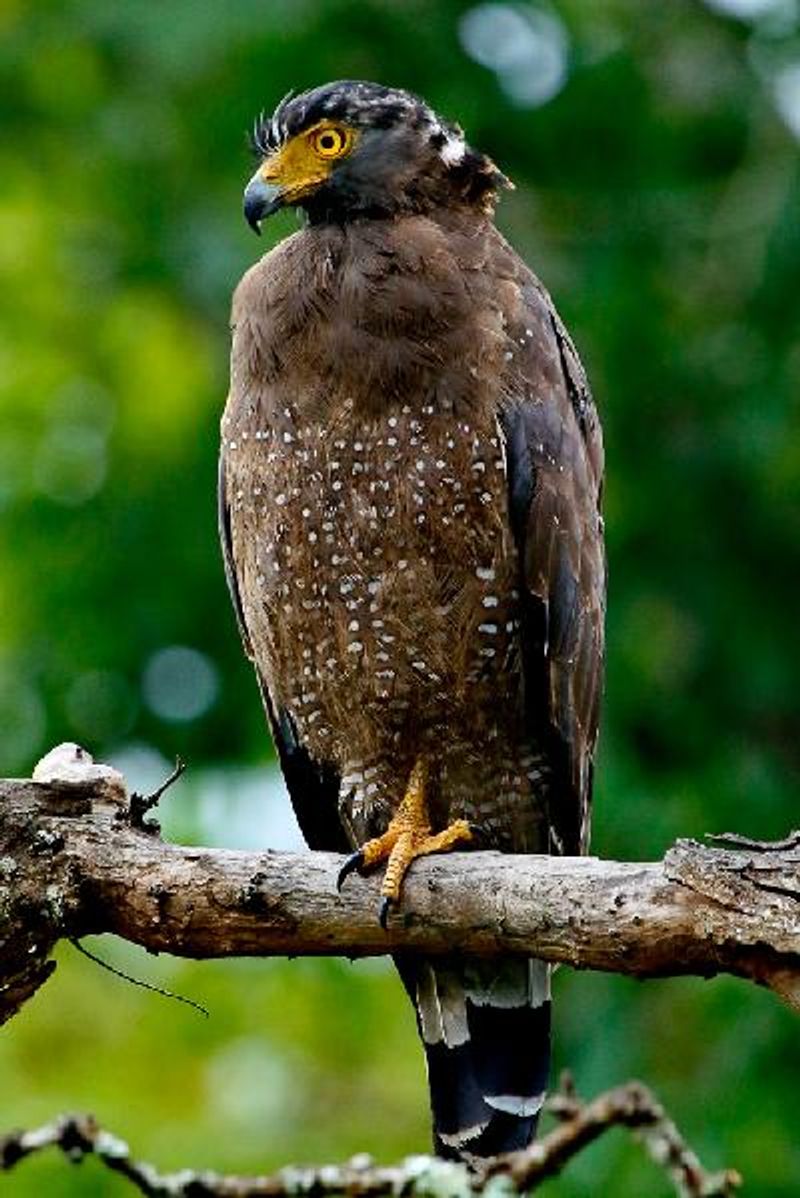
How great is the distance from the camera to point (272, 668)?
18.4 feet

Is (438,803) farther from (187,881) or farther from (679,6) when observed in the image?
(679,6)

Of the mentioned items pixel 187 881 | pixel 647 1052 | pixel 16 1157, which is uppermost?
pixel 187 881

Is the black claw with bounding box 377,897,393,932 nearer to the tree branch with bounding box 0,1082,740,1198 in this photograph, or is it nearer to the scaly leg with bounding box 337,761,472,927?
the scaly leg with bounding box 337,761,472,927

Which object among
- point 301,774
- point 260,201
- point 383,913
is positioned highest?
point 260,201

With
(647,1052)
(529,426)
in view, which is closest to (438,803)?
(529,426)

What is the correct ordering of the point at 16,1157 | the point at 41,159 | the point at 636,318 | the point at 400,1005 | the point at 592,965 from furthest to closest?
1. the point at 41,159
2. the point at 400,1005
3. the point at 636,318
4. the point at 592,965
5. the point at 16,1157

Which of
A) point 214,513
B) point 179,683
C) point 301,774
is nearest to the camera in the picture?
point 301,774

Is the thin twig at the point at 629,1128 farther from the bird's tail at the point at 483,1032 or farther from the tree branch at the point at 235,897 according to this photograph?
the bird's tail at the point at 483,1032

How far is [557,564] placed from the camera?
5488 millimetres

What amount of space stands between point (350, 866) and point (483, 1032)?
1.17 metres

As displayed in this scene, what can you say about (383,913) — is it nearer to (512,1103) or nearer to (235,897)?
(235,897)

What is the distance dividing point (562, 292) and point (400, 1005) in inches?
108

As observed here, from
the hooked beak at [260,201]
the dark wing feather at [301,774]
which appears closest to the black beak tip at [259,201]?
the hooked beak at [260,201]

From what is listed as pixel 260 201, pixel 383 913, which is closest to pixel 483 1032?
pixel 383 913
